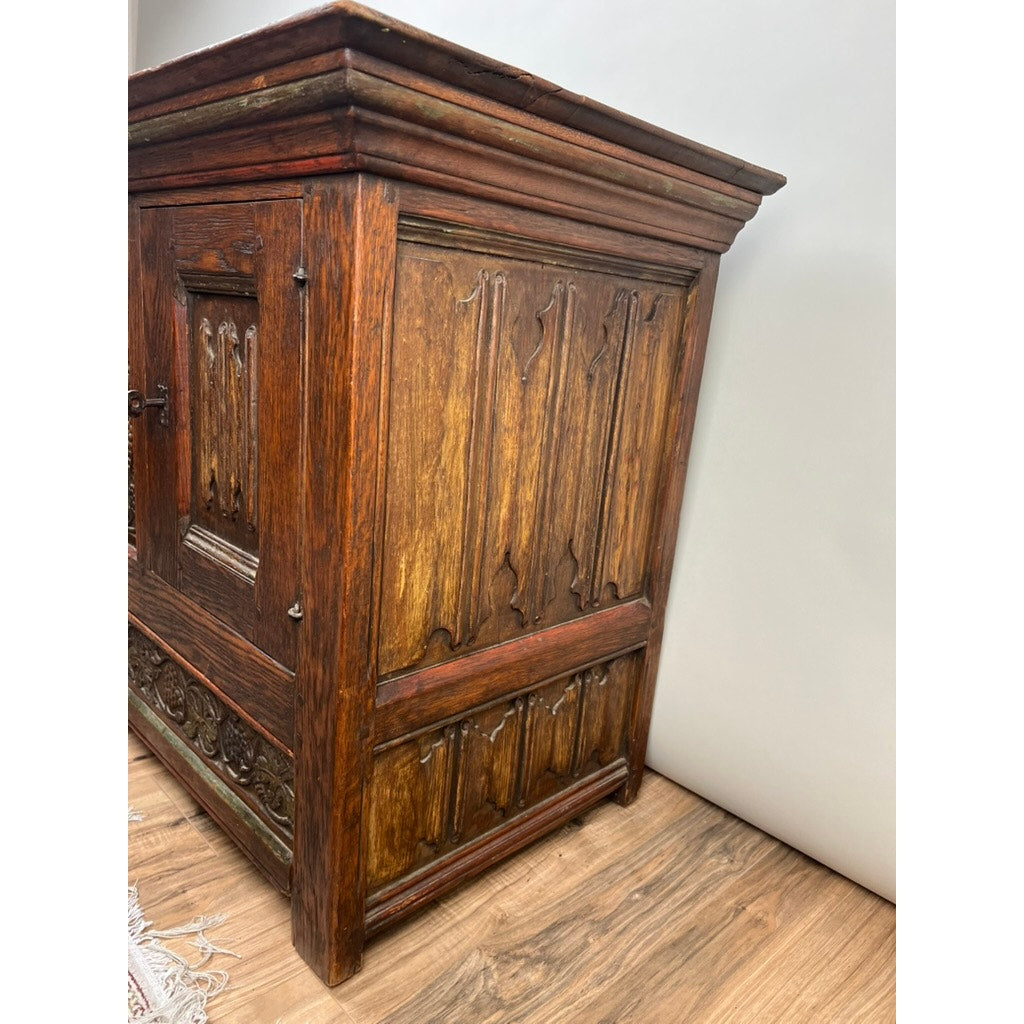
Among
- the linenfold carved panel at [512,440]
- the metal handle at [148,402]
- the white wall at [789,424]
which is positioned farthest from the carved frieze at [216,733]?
the white wall at [789,424]

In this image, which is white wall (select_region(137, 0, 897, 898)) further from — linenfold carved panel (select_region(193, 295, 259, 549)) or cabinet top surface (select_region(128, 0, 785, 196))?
linenfold carved panel (select_region(193, 295, 259, 549))

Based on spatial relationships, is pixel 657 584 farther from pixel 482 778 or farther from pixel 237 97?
pixel 237 97

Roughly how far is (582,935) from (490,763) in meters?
0.28

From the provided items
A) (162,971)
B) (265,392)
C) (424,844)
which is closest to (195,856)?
(162,971)

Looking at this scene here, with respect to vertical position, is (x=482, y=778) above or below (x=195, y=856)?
above

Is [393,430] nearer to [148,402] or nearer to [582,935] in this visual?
[148,402]

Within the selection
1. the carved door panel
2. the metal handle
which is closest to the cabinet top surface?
the carved door panel

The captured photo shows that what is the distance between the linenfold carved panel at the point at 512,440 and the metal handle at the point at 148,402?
1.52 feet

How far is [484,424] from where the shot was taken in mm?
1003

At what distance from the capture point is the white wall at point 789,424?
3.75 feet

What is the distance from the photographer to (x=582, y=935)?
1.15 meters

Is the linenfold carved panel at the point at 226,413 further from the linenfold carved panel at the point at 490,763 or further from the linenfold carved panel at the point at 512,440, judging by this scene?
the linenfold carved panel at the point at 490,763

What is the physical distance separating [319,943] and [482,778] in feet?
1.00

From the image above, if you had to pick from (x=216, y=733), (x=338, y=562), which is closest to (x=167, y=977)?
(x=216, y=733)
